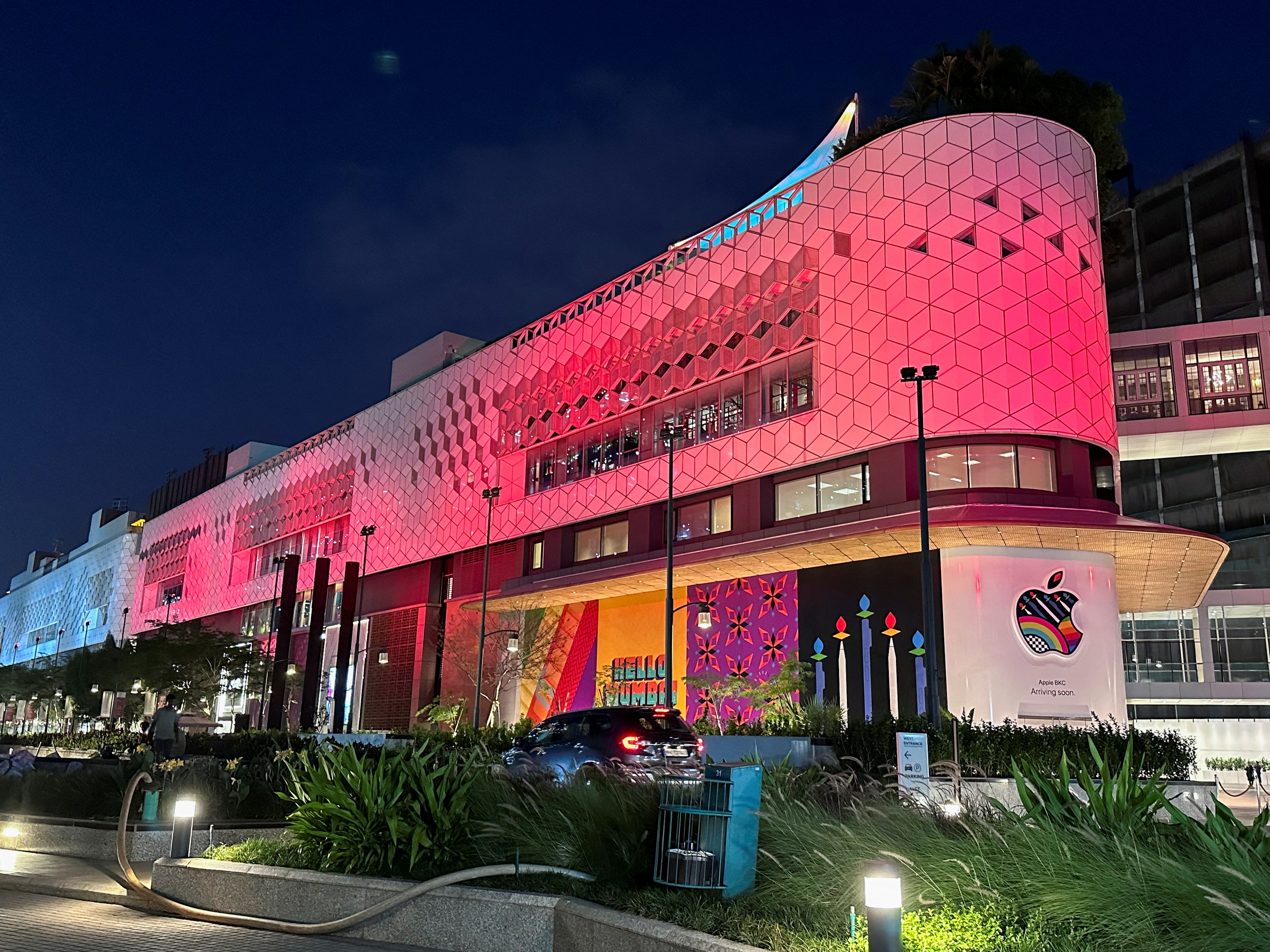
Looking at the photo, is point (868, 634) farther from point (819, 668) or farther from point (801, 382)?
point (801, 382)

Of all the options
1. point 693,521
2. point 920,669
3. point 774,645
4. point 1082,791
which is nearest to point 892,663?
point 920,669

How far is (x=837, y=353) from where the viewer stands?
32656 millimetres

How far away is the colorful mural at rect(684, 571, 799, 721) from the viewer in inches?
1309

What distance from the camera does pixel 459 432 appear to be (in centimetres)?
5238

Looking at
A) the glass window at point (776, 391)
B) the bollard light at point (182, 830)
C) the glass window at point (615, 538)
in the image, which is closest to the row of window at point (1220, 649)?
Result: the glass window at point (615, 538)

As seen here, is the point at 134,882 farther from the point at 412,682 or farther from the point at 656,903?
the point at 412,682

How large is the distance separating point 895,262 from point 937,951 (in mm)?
28618

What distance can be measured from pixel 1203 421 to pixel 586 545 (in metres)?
25.2

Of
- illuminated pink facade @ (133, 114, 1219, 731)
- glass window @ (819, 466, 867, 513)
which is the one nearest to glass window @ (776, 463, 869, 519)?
glass window @ (819, 466, 867, 513)

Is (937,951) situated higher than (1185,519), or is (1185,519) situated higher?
(1185,519)

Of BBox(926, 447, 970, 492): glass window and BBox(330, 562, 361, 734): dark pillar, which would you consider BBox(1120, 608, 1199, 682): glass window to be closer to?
BBox(926, 447, 970, 492): glass window

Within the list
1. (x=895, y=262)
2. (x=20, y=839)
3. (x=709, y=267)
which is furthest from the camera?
(x=709, y=267)

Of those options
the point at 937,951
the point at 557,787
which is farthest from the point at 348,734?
the point at 937,951

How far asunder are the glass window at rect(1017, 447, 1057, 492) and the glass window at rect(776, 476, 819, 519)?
6397mm
